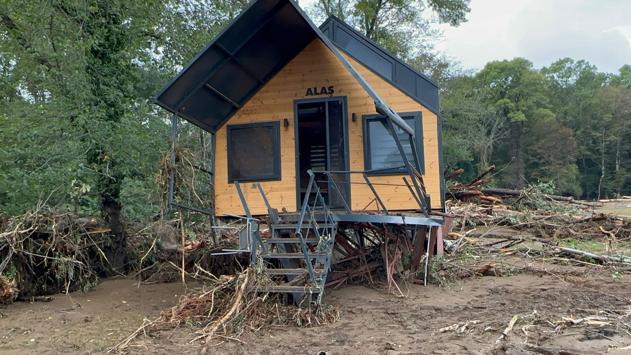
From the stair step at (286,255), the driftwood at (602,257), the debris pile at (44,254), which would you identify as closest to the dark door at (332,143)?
the stair step at (286,255)

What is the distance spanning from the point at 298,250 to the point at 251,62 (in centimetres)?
345

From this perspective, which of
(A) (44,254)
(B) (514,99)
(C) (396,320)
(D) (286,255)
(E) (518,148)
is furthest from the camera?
(B) (514,99)

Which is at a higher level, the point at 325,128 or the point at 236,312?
the point at 325,128

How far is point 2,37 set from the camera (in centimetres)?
1062

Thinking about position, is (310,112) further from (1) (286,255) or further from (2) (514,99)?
(2) (514,99)

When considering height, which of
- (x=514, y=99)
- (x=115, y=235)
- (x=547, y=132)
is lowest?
(x=115, y=235)

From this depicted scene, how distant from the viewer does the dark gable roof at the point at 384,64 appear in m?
9.41

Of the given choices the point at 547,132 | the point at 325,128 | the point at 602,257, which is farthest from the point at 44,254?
the point at 547,132

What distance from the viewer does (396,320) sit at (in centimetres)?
730

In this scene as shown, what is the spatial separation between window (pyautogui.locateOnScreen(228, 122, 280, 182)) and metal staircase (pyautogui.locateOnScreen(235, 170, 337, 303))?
4.84 feet

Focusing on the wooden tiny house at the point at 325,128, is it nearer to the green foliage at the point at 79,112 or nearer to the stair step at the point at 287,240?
the stair step at the point at 287,240

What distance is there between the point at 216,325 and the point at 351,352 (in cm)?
185

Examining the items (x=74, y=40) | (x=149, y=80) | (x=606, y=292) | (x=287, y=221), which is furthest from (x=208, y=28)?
(x=606, y=292)

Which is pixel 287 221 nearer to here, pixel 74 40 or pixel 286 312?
pixel 286 312
